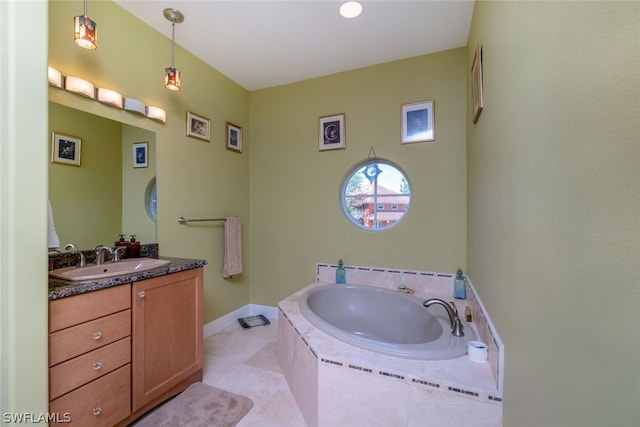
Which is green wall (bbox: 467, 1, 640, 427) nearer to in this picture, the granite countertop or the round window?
the round window

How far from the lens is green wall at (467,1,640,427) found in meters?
0.42

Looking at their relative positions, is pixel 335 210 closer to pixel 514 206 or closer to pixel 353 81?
pixel 353 81

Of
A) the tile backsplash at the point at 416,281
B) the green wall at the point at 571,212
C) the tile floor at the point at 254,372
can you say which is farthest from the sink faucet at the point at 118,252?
the green wall at the point at 571,212

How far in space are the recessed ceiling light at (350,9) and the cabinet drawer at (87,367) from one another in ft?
8.28

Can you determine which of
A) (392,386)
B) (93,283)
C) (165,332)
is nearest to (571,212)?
(392,386)

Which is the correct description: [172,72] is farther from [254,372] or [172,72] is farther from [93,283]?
[254,372]

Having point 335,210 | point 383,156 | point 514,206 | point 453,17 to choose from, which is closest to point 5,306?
point 514,206

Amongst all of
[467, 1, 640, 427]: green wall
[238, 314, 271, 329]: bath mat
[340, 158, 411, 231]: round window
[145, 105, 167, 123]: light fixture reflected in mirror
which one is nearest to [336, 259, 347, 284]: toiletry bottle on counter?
[340, 158, 411, 231]: round window

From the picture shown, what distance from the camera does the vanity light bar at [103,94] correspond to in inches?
60.1

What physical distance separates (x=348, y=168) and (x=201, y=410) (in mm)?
2273

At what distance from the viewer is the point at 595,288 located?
492mm

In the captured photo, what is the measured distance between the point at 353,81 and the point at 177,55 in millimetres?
1668

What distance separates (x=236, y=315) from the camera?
9.68 feet

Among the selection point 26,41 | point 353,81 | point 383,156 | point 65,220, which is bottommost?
point 65,220
